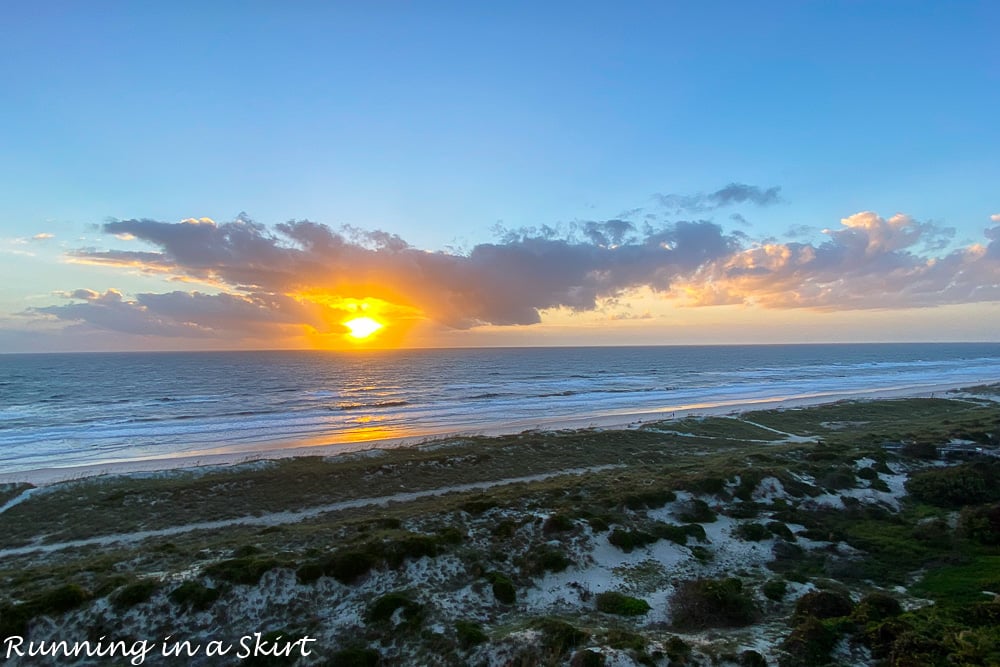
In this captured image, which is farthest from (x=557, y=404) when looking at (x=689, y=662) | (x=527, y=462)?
(x=689, y=662)

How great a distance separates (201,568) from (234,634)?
3.11 metres

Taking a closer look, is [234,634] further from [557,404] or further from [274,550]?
[557,404]

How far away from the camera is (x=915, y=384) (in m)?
93.8

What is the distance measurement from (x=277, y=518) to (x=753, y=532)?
72.2 ft

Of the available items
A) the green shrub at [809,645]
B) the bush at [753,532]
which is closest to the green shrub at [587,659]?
the green shrub at [809,645]

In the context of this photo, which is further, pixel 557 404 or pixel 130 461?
pixel 557 404

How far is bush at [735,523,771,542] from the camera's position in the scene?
61.0ft

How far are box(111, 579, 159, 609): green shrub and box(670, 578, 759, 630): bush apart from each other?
1498 centimetres

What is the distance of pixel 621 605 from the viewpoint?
1427 centimetres

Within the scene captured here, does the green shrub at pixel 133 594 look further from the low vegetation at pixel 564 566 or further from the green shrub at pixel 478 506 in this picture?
the green shrub at pixel 478 506

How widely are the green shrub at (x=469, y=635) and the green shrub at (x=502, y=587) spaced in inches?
71.1

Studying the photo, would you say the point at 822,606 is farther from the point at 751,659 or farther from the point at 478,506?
the point at 478,506

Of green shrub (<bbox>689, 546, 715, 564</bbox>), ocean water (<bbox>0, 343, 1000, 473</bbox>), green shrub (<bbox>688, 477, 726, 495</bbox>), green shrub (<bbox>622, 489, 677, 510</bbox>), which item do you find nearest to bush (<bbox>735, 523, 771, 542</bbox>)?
green shrub (<bbox>689, 546, 715, 564</bbox>)

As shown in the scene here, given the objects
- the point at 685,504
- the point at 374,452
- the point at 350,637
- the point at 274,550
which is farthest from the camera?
the point at 374,452
